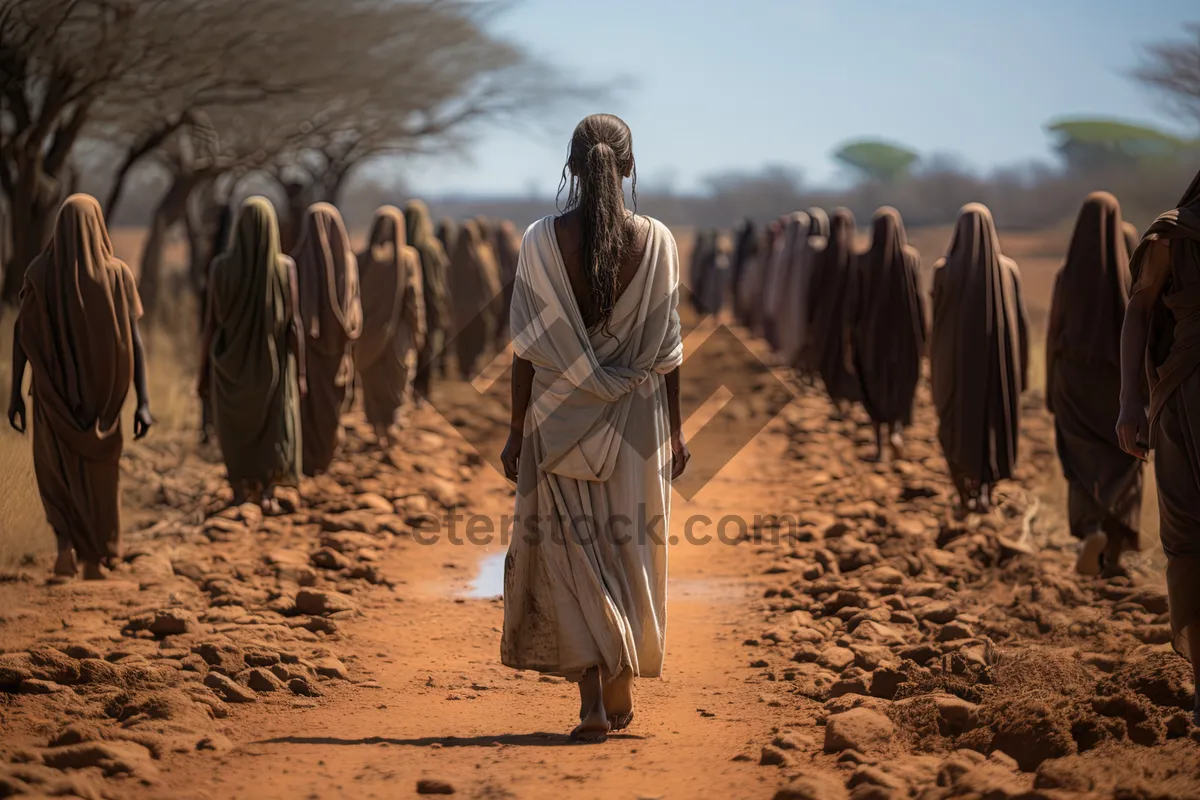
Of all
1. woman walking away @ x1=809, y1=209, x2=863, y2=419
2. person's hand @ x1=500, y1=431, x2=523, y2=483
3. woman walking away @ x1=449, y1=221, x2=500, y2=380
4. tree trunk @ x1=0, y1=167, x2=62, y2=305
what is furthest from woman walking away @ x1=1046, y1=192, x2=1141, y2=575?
woman walking away @ x1=449, y1=221, x2=500, y2=380

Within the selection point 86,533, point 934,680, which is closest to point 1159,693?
point 934,680

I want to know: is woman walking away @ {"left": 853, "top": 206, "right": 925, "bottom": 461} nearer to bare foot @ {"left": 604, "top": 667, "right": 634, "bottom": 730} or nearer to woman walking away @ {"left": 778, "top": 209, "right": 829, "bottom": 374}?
woman walking away @ {"left": 778, "top": 209, "right": 829, "bottom": 374}

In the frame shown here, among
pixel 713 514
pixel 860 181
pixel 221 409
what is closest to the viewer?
pixel 221 409

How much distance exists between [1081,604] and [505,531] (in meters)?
3.66

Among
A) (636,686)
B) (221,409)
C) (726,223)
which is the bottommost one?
(636,686)

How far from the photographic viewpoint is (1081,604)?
22.4ft

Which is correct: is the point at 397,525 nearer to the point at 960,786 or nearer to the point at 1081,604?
the point at 1081,604

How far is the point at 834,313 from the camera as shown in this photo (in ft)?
42.1

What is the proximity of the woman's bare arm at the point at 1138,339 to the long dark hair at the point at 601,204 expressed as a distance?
1.59 metres

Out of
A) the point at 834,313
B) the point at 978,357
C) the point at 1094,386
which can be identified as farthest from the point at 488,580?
the point at 834,313

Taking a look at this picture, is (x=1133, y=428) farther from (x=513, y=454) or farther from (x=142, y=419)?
(x=142, y=419)

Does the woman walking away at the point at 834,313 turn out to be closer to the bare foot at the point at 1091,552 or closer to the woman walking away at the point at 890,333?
the woman walking away at the point at 890,333

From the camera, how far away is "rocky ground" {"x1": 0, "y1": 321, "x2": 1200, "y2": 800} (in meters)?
4.24

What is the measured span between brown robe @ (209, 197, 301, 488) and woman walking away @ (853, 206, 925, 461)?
440cm
